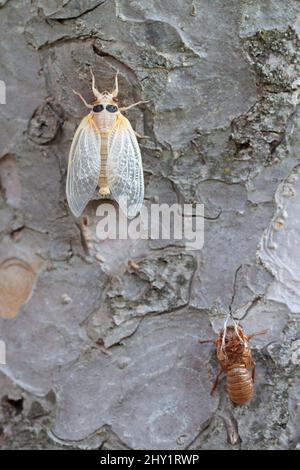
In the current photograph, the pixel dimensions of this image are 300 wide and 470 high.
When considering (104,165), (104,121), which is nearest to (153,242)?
(104,165)

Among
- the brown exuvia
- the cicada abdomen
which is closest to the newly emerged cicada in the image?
the brown exuvia

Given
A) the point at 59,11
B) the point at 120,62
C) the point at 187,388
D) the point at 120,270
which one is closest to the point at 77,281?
the point at 120,270

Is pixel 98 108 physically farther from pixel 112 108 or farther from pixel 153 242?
pixel 153 242

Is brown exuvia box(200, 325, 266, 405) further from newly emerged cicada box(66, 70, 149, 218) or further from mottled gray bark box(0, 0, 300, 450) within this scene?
newly emerged cicada box(66, 70, 149, 218)

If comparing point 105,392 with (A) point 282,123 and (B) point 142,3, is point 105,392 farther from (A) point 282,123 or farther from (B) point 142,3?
(B) point 142,3

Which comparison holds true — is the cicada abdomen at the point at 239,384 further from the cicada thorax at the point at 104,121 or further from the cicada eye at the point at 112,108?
the cicada eye at the point at 112,108

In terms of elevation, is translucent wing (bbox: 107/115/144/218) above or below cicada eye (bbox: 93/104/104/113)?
below
